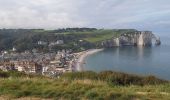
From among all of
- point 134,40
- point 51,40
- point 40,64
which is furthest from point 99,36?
point 40,64

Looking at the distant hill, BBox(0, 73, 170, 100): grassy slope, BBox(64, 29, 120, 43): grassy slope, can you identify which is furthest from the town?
BBox(0, 73, 170, 100): grassy slope

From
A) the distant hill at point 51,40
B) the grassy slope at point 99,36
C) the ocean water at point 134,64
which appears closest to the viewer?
the ocean water at point 134,64

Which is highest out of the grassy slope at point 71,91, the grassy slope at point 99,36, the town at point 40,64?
the grassy slope at point 71,91

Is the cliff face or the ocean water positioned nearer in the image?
the ocean water

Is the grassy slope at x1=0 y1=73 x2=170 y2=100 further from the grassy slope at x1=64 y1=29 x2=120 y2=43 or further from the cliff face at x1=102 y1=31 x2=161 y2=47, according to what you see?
the grassy slope at x1=64 y1=29 x2=120 y2=43

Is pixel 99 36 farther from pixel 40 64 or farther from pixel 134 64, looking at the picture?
pixel 40 64

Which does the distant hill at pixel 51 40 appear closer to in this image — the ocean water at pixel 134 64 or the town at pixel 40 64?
the town at pixel 40 64

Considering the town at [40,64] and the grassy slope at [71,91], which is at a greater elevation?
the grassy slope at [71,91]

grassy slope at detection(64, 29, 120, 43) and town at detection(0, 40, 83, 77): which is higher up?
grassy slope at detection(64, 29, 120, 43)

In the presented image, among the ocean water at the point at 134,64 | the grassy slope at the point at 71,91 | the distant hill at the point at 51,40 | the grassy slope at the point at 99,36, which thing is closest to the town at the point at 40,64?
the distant hill at the point at 51,40

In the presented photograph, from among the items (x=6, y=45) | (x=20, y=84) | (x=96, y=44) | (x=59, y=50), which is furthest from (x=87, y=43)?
(x=20, y=84)
